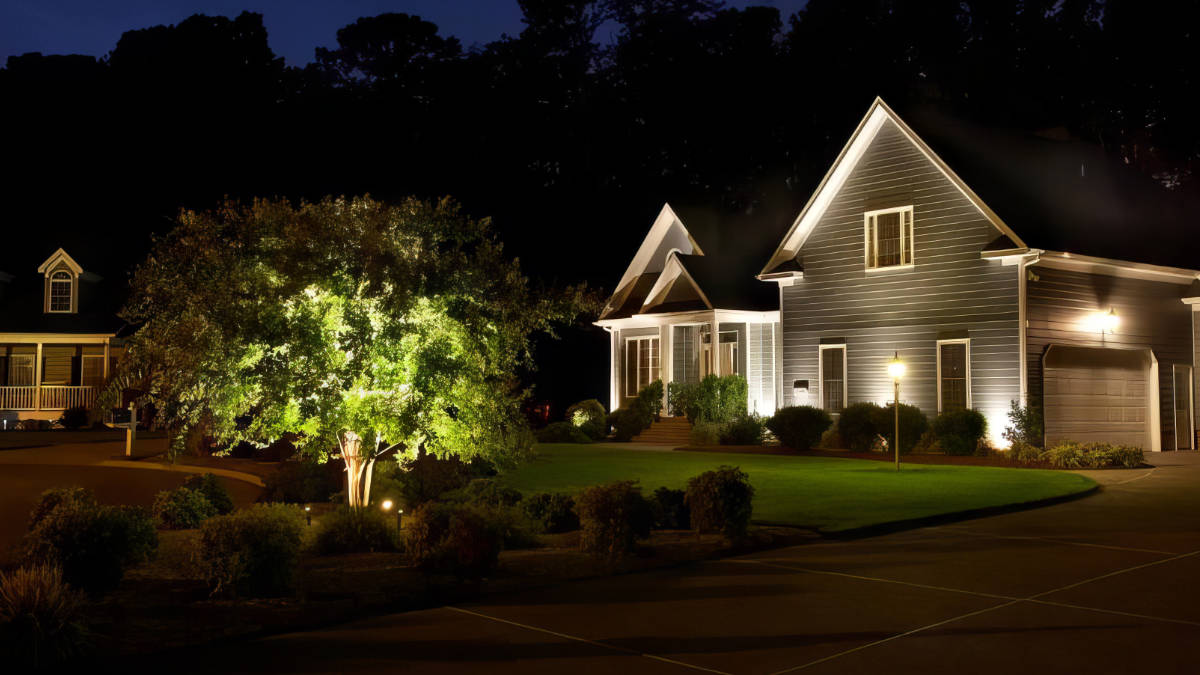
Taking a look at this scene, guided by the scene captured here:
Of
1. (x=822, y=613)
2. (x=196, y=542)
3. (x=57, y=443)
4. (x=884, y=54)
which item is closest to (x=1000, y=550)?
(x=822, y=613)

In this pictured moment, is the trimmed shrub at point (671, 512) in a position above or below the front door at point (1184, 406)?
below

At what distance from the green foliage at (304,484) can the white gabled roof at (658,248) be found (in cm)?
2146

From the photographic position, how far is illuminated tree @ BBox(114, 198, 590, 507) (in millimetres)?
12594

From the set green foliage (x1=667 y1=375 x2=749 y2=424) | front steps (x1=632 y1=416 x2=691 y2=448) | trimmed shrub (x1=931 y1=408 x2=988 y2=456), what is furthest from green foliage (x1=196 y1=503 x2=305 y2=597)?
front steps (x1=632 y1=416 x2=691 y2=448)

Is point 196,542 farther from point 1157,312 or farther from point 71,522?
point 1157,312

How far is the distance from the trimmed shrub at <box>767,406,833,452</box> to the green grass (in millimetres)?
2120

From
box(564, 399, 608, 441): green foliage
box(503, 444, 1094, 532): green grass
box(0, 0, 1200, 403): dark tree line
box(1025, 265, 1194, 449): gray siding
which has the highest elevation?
box(0, 0, 1200, 403): dark tree line

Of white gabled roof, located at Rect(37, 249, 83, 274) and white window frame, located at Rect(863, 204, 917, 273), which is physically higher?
white gabled roof, located at Rect(37, 249, 83, 274)

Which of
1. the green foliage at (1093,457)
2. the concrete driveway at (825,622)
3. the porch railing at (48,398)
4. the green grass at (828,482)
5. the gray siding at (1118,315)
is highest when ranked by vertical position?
the gray siding at (1118,315)

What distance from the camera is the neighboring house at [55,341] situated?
4481cm

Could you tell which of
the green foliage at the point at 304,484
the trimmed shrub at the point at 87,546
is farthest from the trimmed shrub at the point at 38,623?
the green foliage at the point at 304,484

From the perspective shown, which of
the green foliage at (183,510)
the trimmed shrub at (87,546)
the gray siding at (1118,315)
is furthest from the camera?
the gray siding at (1118,315)

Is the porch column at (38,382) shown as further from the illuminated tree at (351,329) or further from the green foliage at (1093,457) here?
the green foliage at (1093,457)

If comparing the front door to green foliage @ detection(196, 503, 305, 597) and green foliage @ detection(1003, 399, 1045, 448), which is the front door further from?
green foliage @ detection(196, 503, 305, 597)
